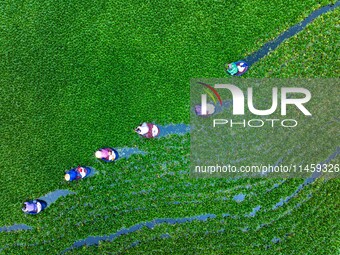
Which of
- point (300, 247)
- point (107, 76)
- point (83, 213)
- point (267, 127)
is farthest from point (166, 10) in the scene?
point (300, 247)

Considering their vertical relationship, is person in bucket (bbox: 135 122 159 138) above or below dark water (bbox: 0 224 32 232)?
above

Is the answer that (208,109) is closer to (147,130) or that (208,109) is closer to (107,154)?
(147,130)

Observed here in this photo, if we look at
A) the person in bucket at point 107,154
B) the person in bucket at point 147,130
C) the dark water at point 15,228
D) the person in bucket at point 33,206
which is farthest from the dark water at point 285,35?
the dark water at point 15,228

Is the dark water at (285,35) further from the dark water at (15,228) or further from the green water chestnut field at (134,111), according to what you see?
the dark water at (15,228)

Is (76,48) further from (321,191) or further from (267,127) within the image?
(321,191)

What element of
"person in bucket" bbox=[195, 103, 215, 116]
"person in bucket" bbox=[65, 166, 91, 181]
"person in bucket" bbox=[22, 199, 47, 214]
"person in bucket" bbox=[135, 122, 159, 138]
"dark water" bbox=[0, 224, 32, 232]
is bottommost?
"dark water" bbox=[0, 224, 32, 232]

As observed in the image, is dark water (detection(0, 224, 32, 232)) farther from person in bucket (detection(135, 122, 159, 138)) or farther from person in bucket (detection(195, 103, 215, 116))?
person in bucket (detection(195, 103, 215, 116))

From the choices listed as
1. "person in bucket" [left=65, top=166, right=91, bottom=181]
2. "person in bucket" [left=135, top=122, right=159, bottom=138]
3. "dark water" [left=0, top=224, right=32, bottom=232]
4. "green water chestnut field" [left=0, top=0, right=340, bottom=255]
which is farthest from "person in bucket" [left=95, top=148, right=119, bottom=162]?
"dark water" [left=0, top=224, right=32, bottom=232]
